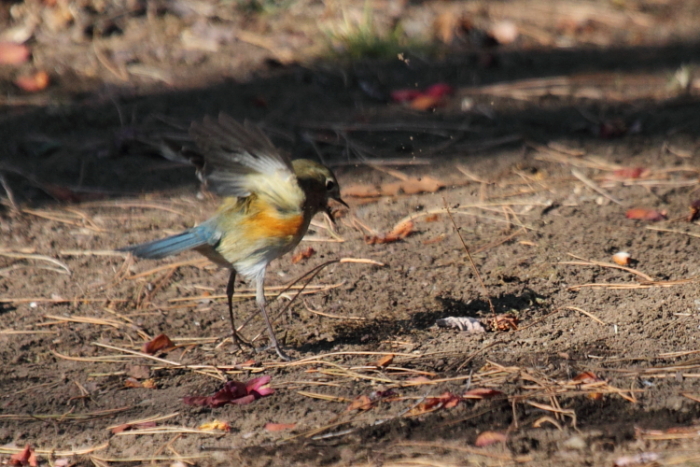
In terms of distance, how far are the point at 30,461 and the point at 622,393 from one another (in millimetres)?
2050

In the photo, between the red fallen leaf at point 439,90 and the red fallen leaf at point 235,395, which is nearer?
the red fallen leaf at point 235,395

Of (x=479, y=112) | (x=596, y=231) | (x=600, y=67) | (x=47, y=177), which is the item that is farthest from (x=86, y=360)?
(x=600, y=67)

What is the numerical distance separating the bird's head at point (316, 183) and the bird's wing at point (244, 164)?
0.09 metres

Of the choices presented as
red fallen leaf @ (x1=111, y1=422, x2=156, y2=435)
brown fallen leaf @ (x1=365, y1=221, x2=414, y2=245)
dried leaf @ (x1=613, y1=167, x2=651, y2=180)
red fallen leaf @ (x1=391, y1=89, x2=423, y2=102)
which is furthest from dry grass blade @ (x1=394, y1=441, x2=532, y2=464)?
red fallen leaf @ (x1=391, y1=89, x2=423, y2=102)

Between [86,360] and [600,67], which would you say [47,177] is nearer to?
[86,360]

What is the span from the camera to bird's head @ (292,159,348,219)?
368 centimetres

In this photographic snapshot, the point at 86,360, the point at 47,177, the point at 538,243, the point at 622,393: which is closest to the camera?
the point at 622,393

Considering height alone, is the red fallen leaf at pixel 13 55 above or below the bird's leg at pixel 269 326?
above

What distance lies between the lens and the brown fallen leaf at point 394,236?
4520 mm

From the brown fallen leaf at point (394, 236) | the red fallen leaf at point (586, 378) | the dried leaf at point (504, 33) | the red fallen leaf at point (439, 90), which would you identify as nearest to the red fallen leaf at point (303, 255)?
the brown fallen leaf at point (394, 236)

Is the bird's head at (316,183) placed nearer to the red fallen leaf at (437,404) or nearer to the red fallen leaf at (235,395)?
the red fallen leaf at (235,395)

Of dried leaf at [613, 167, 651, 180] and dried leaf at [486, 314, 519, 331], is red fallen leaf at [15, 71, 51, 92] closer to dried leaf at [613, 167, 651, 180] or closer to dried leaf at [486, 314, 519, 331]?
dried leaf at [613, 167, 651, 180]

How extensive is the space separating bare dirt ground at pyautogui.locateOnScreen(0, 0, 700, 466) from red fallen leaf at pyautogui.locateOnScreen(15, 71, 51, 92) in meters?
0.10

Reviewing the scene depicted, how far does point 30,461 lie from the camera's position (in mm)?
2867
